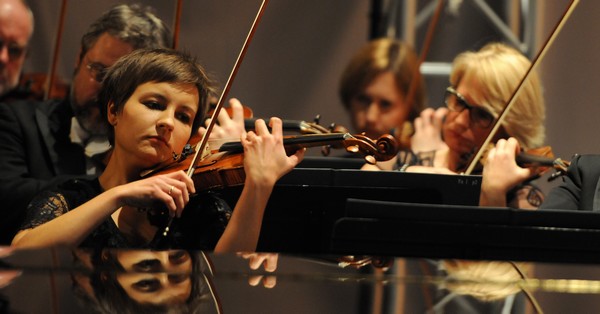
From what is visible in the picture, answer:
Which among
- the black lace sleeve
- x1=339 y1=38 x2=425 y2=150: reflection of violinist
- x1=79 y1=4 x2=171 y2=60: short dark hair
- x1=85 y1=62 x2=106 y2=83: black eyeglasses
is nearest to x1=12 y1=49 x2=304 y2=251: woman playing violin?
the black lace sleeve

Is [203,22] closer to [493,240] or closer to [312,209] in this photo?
[312,209]

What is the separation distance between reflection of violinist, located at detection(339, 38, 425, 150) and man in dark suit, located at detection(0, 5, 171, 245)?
77 centimetres

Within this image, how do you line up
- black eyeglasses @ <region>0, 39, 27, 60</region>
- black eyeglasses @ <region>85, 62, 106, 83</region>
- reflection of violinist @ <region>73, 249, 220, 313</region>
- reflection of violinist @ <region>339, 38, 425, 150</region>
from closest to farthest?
reflection of violinist @ <region>73, 249, 220, 313</region>
black eyeglasses @ <region>85, 62, 106, 83</region>
black eyeglasses @ <region>0, 39, 27, 60</region>
reflection of violinist @ <region>339, 38, 425, 150</region>

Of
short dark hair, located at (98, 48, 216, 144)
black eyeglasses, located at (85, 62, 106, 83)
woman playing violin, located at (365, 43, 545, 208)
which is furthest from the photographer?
woman playing violin, located at (365, 43, 545, 208)

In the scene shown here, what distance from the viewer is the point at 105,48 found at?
5.36 feet

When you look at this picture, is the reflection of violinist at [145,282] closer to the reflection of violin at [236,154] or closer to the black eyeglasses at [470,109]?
the reflection of violin at [236,154]

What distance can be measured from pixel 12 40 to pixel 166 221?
2.72ft

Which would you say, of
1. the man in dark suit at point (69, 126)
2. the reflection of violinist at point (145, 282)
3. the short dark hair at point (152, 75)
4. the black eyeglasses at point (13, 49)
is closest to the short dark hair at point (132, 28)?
the man in dark suit at point (69, 126)

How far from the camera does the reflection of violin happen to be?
4.22 feet

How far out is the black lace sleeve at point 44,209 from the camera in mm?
1269

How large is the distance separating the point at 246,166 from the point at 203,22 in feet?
4.11

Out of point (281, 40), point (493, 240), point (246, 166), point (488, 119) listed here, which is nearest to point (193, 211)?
point (246, 166)

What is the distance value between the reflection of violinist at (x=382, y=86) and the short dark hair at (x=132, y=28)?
75 centimetres

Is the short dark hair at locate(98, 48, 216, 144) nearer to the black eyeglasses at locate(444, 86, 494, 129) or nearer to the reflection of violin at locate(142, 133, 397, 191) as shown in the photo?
the reflection of violin at locate(142, 133, 397, 191)
